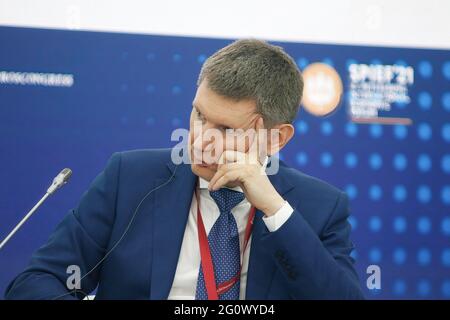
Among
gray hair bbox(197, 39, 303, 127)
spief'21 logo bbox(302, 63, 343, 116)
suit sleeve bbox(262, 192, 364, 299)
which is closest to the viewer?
suit sleeve bbox(262, 192, 364, 299)

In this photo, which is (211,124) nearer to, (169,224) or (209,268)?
(169,224)

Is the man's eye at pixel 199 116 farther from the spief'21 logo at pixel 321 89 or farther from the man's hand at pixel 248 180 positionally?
the spief'21 logo at pixel 321 89

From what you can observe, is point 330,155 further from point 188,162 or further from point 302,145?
point 188,162

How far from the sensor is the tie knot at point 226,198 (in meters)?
2.01

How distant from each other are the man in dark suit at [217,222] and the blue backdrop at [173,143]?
104 cm

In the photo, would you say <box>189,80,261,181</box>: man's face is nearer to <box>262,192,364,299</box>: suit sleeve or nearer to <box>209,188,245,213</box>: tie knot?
<box>209,188,245,213</box>: tie knot

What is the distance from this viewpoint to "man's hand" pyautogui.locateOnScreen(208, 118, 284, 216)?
186 centimetres

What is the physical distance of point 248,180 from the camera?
187 centimetres

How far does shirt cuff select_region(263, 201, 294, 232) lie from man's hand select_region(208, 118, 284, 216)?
1cm

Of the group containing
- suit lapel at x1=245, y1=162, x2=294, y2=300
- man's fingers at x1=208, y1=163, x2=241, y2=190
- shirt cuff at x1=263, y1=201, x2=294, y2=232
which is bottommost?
suit lapel at x1=245, y1=162, x2=294, y2=300

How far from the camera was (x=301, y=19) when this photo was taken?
319 centimetres

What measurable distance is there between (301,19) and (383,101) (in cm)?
60

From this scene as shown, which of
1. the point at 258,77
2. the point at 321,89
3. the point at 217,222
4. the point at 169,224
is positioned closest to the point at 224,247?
the point at 217,222

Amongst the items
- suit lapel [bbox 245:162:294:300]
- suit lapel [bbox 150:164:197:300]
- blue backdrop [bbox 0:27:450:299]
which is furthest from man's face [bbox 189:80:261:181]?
blue backdrop [bbox 0:27:450:299]
